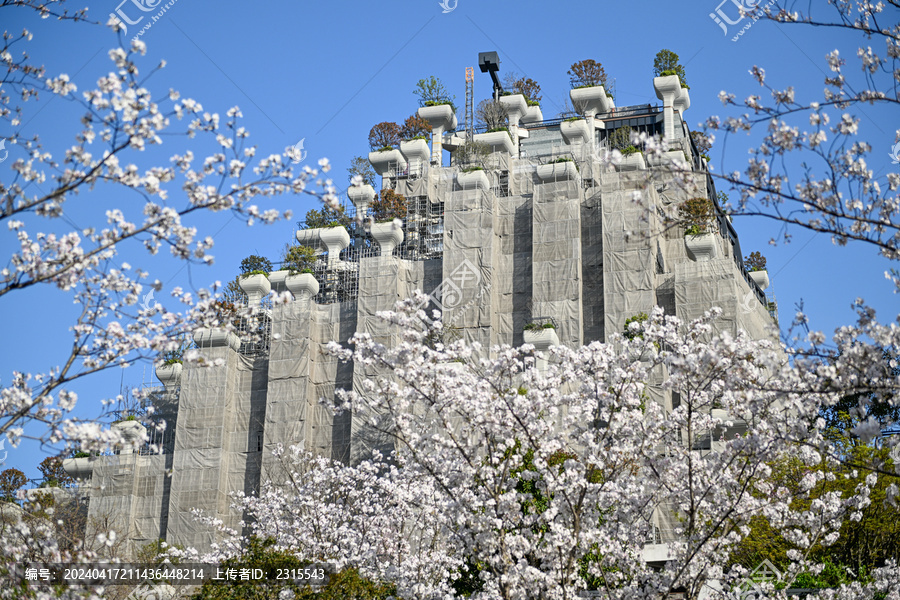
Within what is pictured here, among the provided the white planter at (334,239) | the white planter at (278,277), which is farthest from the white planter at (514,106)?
the white planter at (278,277)

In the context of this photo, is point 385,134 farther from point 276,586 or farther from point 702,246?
point 276,586

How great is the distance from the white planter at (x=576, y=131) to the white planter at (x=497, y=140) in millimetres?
2932

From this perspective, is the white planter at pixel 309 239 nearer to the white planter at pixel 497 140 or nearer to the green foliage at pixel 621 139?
the white planter at pixel 497 140

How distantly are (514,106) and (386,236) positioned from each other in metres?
10.7

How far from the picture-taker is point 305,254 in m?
42.2

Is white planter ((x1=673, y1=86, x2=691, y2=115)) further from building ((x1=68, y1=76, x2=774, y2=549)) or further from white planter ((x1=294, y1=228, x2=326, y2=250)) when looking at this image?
white planter ((x1=294, y1=228, x2=326, y2=250))

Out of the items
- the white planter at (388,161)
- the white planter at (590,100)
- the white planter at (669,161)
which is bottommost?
the white planter at (669,161)

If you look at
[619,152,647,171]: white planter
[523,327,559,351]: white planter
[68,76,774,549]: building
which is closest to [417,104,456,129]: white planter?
[68,76,774,549]: building

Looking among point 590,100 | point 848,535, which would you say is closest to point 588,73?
point 590,100

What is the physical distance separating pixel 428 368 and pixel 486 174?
2999 centimetres

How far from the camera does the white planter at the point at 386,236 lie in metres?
40.9

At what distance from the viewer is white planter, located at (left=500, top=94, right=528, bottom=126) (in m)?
46.2

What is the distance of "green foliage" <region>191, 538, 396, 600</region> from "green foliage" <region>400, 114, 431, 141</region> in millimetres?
32243

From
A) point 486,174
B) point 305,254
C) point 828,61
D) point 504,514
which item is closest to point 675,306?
point 486,174
